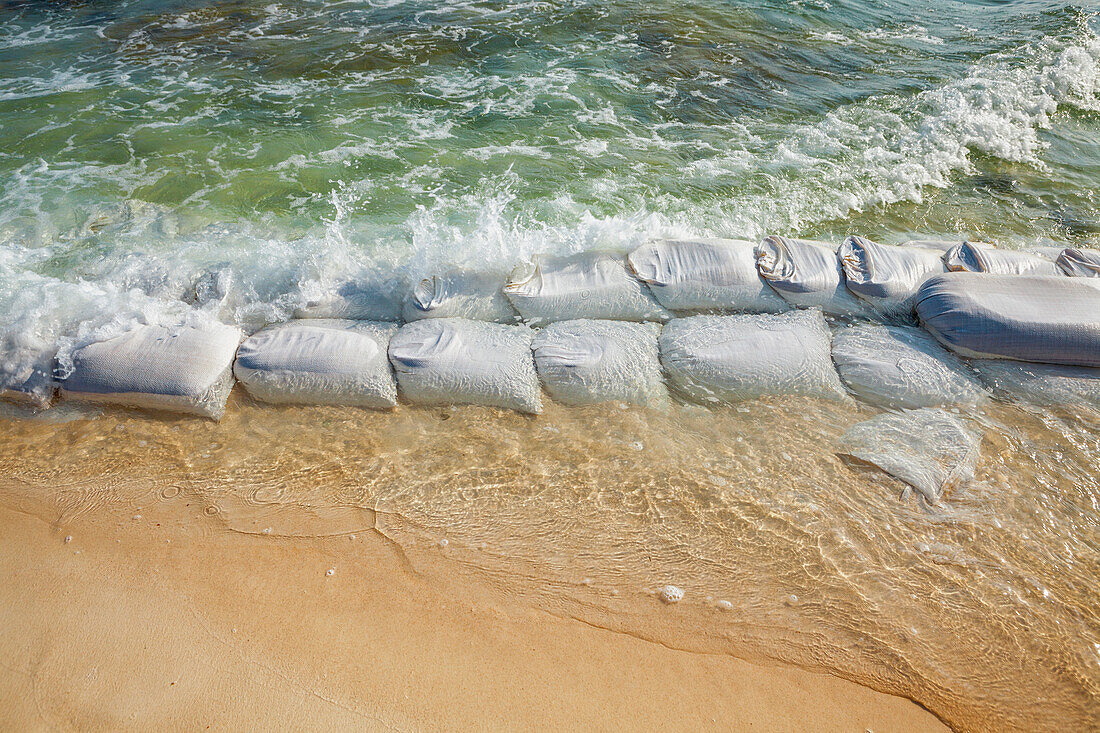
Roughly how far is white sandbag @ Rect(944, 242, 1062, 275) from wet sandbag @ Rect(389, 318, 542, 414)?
2285mm

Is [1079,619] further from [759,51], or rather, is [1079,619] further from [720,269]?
[759,51]

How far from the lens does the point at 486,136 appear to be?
4844 millimetres

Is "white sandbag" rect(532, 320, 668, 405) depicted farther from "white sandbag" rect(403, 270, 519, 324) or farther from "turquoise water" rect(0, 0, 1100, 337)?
"turquoise water" rect(0, 0, 1100, 337)

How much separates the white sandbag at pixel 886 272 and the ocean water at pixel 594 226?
2.30 ft

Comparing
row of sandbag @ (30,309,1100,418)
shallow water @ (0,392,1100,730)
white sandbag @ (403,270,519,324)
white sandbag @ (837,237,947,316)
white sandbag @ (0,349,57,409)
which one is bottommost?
shallow water @ (0,392,1100,730)

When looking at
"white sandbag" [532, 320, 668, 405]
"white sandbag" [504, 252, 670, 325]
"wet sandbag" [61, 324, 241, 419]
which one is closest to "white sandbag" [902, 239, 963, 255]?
"white sandbag" [504, 252, 670, 325]

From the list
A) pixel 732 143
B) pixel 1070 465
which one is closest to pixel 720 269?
pixel 1070 465

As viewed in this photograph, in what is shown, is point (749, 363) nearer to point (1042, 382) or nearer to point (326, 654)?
point (1042, 382)

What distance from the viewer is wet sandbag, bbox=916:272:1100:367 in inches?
99.9

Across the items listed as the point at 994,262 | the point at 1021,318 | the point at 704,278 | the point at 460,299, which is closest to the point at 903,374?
the point at 1021,318

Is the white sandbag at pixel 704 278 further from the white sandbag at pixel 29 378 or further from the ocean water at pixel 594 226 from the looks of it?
the white sandbag at pixel 29 378

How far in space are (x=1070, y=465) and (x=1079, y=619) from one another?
726mm

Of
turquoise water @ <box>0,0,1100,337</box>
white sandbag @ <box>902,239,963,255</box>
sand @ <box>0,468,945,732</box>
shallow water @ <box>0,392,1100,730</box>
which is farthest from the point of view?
turquoise water @ <box>0,0,1100,337</box>

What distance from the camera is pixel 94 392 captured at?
248 cm
